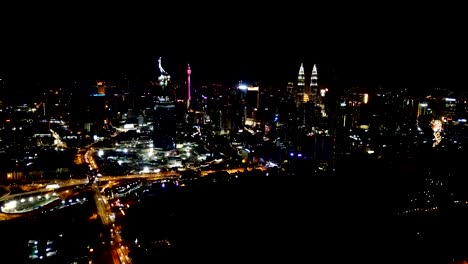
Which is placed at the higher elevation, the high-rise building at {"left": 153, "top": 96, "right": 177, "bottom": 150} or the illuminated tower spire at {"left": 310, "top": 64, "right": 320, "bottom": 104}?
the illuminated tower spire at {"left": 310, "top": 64, "right": 320, "bottom": 104}

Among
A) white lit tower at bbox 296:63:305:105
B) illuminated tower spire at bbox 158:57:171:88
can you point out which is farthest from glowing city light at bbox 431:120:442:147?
illuminated tower spire at bbox 158:57:171:88

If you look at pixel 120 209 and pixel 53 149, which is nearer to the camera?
pixel 120 209

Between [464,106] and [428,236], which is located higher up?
[464,106]

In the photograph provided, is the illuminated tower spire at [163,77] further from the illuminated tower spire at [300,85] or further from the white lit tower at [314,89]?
the white lit tower at [314,89]

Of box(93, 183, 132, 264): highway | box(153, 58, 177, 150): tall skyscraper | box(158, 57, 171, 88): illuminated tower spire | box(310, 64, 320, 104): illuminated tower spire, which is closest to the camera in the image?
box(93, 183, 132, 264): highway

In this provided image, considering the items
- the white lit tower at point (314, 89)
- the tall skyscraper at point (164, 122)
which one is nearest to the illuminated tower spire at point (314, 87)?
the white lit tower at point (314, 89)

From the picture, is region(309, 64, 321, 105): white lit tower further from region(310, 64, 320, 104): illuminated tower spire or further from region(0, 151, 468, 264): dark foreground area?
region(0, 151, 468, 264): dark foreground area

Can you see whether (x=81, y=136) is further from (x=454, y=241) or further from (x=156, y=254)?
(x=454, y=241)

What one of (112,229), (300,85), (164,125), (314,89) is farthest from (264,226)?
(300,85)

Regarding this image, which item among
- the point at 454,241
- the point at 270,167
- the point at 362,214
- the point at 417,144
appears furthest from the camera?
the point at 417,144

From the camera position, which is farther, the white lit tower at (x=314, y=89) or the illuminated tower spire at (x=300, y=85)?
the illuminated tower spire at (x=300, y=85)

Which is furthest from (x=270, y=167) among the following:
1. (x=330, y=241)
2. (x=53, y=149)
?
(x=53, y=149)
